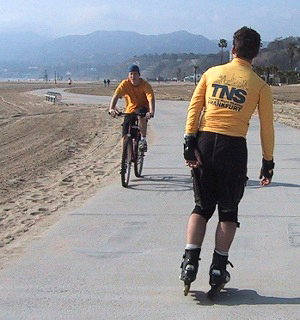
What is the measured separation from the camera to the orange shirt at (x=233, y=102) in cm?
463

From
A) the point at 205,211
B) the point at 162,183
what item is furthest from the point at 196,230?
the point at 162,183

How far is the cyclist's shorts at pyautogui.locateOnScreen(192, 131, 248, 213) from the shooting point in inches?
182

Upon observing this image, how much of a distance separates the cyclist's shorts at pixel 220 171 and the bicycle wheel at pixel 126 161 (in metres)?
4.40

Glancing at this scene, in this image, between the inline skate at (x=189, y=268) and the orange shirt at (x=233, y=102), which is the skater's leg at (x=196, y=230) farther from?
the orange shirt at (x=233, y=102)

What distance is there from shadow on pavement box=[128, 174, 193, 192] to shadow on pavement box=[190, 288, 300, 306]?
13.7 feet

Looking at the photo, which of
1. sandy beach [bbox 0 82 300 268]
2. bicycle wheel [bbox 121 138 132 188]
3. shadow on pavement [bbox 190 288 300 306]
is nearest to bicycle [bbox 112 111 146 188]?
bicycle wheel [bbox 121 138 132 188]

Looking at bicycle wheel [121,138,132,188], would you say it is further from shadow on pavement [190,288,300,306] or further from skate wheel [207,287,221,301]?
skate wheel [207,287,221,301]

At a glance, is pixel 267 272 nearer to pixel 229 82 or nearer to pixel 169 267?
pixel 169 267

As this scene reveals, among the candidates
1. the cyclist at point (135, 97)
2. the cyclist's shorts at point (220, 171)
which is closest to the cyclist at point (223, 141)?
the cyclist's shorts at point (220, 171)

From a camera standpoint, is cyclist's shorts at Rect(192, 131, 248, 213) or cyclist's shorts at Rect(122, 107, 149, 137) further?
cyclist's shorts at Rect(122, 107, 149, 137)

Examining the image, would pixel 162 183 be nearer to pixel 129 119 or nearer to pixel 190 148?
pixel 129 119

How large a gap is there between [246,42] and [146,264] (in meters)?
2.08

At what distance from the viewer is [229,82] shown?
15.2ft

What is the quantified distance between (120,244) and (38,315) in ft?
6.06
